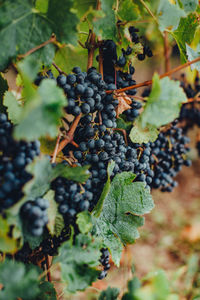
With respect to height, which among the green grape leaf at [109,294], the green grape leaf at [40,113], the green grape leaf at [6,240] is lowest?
the green grape leaf at [109,294]

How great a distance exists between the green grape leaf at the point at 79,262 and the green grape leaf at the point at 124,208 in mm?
113

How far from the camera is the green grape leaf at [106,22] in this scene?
0.72 m

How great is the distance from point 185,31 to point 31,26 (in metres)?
0.51

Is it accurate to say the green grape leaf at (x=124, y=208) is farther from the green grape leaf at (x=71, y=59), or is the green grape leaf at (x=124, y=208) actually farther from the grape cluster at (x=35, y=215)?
the green grape leaf at (x=71, y=59)

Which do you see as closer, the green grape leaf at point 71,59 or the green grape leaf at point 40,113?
the green grape leaf at point 40,113

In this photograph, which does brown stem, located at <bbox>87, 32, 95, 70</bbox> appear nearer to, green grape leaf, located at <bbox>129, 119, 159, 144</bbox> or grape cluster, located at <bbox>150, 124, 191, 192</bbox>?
green grape leaf, located at <bbox>129, 119, 159, 144</bbox>

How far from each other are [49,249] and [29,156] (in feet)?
0.99

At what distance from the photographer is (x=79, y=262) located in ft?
2.03

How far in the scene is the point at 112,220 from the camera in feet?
2.51

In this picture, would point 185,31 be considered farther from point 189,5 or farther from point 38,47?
point 38,47

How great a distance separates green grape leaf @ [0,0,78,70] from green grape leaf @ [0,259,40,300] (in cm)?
46

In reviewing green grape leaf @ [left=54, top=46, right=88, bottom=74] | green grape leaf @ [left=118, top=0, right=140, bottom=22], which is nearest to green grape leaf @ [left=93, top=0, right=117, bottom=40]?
green grape leaf @ [left=118, top=0, right=140, bottom=22]

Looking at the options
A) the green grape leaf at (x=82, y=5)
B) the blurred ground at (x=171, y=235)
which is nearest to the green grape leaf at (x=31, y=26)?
the green grape leaf at (x=82, y=5)

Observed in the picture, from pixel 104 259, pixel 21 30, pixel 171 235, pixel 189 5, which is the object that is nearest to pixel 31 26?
pixel 21 30
